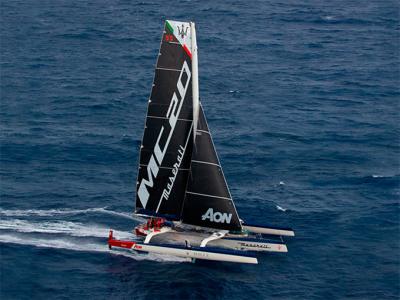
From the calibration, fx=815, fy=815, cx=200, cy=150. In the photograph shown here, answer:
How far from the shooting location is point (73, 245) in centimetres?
8512

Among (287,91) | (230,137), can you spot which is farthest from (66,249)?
(287,91)

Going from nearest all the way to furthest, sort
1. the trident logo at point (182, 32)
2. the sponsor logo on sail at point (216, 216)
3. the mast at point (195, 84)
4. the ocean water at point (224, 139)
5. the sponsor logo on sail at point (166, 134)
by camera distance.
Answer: the trident logo at point (182, 32) → the mast at point (195, 84) → the ocean water at point (224, 139) → the sponsor logo on sail at point (166, 134) → the sponsor logo on sail at point (216, 216)

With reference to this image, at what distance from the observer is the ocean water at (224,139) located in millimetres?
80938

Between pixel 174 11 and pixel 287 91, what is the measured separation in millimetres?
49878

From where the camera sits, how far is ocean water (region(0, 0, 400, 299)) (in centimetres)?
8094

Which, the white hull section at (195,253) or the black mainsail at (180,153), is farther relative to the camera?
the white hull section at (195,253)

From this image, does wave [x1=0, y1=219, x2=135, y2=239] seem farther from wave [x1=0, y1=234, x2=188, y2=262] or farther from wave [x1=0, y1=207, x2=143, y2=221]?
wave [x1=0, y1=207, x2=143, y2=221]

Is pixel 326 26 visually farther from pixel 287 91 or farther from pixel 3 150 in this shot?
pixel 3 150

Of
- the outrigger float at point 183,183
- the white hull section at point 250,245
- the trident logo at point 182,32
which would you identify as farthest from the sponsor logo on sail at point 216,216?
the trident logo at point 182,32

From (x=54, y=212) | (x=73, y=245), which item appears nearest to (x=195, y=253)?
(x=73, y=245)

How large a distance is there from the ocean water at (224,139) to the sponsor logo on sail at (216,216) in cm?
480

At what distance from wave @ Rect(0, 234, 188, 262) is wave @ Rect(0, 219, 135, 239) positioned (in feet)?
5.11

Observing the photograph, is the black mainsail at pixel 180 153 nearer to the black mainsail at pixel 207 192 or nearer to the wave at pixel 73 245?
the black mainsail at pixel 207 192

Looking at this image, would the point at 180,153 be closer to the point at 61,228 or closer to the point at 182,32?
the point at 182,32
